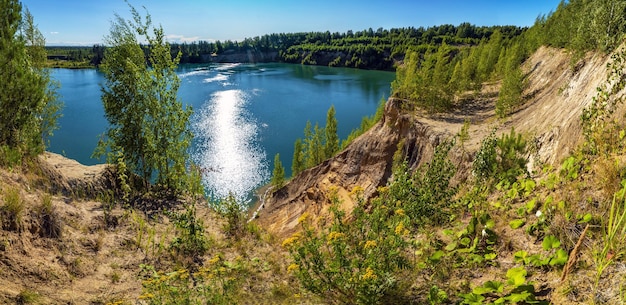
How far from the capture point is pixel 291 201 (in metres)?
28.6

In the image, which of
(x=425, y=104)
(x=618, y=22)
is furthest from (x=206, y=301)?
(x=425, y=104)

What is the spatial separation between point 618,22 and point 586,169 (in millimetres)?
12237

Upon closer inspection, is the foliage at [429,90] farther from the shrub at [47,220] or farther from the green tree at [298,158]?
the shrub at [47,220]

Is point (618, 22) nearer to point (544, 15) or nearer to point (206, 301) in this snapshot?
point (206, 301)

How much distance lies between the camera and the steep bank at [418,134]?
15712 mm

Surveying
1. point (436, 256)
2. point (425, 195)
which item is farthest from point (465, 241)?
point (425, 195)

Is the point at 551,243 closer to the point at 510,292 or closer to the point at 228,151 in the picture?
the point at 510,292

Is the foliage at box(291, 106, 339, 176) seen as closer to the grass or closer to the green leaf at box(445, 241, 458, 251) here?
the grass

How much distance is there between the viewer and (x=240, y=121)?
64.1m

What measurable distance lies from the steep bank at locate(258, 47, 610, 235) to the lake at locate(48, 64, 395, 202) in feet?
26.8

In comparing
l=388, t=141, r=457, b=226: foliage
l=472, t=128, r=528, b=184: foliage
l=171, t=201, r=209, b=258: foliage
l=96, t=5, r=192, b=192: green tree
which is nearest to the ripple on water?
l=96, t=5, r=192, b=192: green tree

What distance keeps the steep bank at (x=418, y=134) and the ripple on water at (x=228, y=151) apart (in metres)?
12.2

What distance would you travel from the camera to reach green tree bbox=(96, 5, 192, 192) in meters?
15.4

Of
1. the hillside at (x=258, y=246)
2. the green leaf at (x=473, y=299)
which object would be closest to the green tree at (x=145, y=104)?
the hillside at (x=258, y=246)
